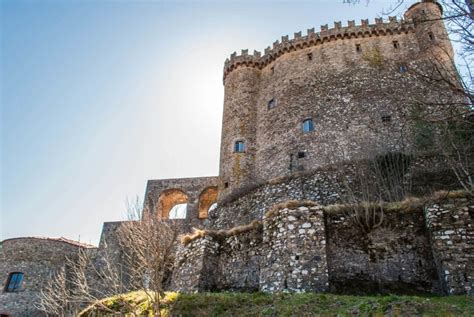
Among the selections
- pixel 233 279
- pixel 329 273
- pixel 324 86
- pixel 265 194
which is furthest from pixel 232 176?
pixel 329 273

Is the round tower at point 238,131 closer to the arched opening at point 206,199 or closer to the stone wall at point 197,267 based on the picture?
the arched opening at point 206,199

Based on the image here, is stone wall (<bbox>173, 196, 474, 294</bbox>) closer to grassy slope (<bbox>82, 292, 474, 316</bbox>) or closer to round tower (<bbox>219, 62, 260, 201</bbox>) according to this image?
grassy slope (<bbox>82, 292, 474, 316</bbox>)

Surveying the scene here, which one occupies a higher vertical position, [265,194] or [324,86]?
[324,86]

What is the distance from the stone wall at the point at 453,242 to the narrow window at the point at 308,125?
1217 centimetres

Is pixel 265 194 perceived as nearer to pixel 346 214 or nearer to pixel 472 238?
pixel 346 214

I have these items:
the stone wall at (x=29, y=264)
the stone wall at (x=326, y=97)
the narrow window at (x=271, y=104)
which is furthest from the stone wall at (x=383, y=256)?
the stone wall at (x=29, y=264)

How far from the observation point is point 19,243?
88.1ft

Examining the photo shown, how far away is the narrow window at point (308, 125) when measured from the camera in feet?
77.3

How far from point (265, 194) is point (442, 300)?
1226cm

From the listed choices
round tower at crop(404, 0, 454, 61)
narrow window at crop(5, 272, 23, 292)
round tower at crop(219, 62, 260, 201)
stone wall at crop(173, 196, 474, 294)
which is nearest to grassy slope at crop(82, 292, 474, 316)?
stone wall at crop(173, 196, 474, 294)

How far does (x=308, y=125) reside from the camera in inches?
937

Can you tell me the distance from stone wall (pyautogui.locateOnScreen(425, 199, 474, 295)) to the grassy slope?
77cm

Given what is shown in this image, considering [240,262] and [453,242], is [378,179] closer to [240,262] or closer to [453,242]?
[453,242]

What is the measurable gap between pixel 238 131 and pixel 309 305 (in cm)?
1788
